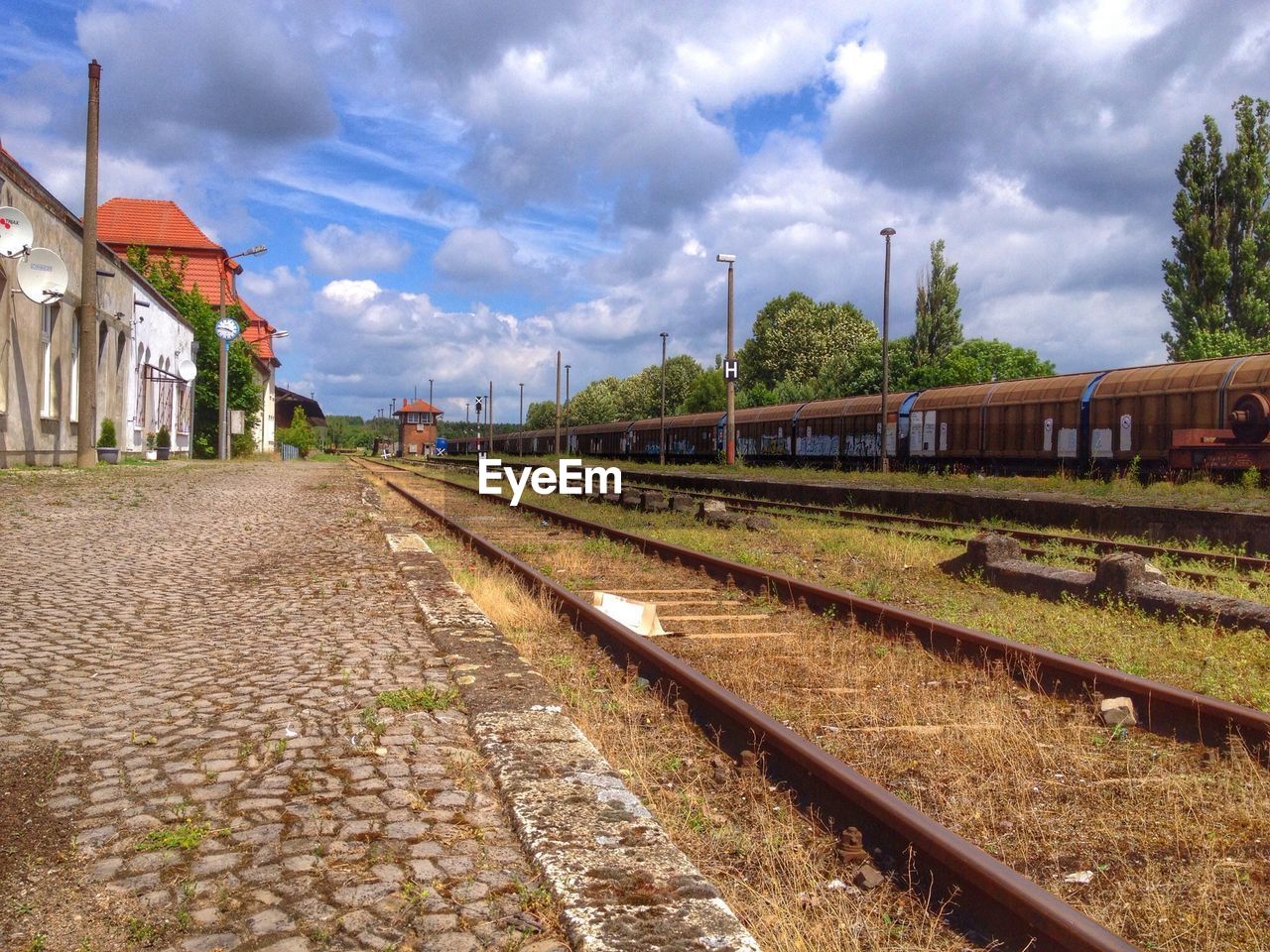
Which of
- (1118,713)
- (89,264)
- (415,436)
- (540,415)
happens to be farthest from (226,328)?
(540,415)

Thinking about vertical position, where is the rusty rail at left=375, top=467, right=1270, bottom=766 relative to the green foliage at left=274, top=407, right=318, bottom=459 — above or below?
below

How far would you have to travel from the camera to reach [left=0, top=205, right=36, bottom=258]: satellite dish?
738 inches

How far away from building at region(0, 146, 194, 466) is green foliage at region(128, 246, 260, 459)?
6.67m

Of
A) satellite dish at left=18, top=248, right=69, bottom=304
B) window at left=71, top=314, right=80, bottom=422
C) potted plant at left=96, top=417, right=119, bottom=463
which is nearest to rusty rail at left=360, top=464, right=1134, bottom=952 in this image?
satellite dish at left=18, top=248, right=69, bottom=304

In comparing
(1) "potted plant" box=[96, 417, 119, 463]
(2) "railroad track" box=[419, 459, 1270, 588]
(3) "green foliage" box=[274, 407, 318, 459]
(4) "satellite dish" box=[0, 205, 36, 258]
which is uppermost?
(4) "satellite dish" box=[0, 205, 36, 258]

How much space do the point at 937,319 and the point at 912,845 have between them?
63.2 metres

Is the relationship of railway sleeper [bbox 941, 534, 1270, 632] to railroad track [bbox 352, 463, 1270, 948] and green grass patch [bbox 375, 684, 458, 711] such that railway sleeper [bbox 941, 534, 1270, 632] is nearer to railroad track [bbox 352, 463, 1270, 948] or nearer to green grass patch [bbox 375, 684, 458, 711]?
railroad track [bbox 352, 463, 1270, 948]

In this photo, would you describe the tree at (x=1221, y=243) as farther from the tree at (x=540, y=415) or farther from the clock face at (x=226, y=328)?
the tree at (x=540, y=415)

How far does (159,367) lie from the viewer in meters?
36.3

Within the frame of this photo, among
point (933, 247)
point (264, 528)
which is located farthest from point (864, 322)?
point (264, 528)

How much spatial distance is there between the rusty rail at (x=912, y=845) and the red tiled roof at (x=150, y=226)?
5403 cm

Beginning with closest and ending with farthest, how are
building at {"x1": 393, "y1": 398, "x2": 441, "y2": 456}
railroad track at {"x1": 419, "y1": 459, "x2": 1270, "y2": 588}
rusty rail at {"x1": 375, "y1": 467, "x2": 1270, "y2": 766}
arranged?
1. rusty rail at {"x1": 375, "y1": 467, "x2": 1270, "y2": 766}
2. railroad track at {"x1": 419, "y1": 459, "x2": 1270, "y2": 588}
3. building at {"x1": 393, "y1": 398, "x2": 441, "y2": 456}

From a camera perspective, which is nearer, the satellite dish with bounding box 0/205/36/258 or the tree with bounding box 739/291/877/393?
the satellite dish with bounding box 0/205/36/258

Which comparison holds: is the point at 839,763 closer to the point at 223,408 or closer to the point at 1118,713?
the point at 1118,713
